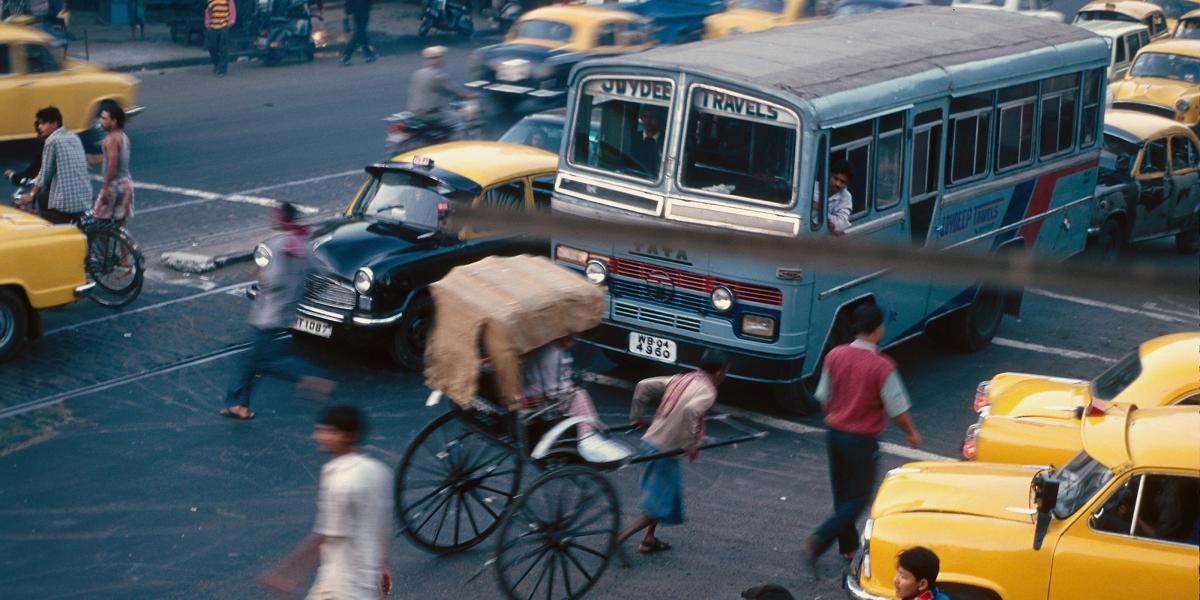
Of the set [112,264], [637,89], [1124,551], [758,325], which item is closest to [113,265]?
[112,264]

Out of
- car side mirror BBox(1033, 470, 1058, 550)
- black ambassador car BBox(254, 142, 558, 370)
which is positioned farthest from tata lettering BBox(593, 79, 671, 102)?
car side mirror BBox(1033, 470, 1058, 550)

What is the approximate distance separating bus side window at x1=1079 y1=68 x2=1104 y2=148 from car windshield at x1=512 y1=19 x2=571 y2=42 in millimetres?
10570

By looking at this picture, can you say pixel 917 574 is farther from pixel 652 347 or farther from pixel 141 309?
pixel 141 309

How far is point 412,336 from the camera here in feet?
35.0

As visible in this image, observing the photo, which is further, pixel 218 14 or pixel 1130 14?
pixel 1130 14

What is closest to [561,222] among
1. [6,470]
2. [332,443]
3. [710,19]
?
[332,443]

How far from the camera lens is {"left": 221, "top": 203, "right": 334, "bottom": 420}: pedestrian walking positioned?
916 centimetres

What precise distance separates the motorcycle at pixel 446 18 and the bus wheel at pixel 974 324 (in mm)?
21860

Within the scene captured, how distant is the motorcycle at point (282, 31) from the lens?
2688cm

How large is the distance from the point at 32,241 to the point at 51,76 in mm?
7622

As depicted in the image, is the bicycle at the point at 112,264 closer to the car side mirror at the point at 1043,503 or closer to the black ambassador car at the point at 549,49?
the car side mirror at the point at 1043,503

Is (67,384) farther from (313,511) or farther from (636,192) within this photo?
(636,192)

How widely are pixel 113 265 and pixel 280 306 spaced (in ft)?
10.7

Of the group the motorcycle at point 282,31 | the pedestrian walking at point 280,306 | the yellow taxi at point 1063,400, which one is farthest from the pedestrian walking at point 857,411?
the motorcycle at point 282,31
